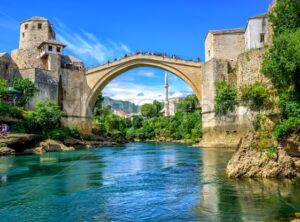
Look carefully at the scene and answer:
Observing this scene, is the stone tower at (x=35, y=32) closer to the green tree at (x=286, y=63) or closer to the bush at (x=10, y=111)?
the bush at (x=10, y=111)

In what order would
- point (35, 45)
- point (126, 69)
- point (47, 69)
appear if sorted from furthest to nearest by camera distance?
1. point (35, 45)
2. point (126, 69)
3. point (47, 69)

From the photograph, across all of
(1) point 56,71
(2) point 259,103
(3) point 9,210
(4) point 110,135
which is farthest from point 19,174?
(4) point 110,135

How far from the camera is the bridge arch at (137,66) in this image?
36969 millimetres

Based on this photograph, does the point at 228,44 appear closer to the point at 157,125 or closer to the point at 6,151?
the point at 6,151

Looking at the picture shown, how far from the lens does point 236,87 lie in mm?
31188

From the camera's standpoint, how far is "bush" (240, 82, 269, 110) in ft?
86.9

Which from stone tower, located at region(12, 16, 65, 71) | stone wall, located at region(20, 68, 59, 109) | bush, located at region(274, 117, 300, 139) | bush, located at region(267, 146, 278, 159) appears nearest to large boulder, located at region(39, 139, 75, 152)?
stone wall, located at region(20, 68, 59, 109)

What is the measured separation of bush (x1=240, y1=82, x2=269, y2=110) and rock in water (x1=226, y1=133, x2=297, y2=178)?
14.7 meters

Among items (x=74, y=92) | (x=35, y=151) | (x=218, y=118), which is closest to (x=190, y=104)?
(x=74, y=92)

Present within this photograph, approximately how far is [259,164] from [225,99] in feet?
63.5

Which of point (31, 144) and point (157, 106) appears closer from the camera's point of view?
point (31, 144)

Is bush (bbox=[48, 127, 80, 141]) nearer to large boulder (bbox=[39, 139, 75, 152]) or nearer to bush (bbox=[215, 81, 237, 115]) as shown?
large boulder (bbox=[39, 139, 75, 152])

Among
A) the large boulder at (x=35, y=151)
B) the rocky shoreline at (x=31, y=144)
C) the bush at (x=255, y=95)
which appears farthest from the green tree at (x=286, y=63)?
the large boulder at (x=35, y=151)

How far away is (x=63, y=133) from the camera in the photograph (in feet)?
109
